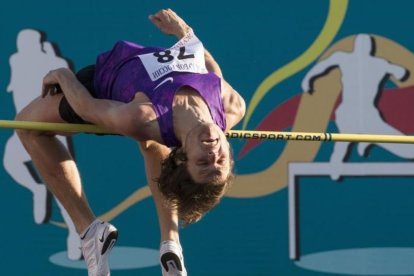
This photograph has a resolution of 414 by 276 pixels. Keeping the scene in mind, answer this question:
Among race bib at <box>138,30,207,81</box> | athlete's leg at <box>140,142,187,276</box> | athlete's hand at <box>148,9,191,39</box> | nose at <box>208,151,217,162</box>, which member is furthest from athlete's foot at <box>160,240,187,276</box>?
athlete's hand at <box>148,9,191,39</box>

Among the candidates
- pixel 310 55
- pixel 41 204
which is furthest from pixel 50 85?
pixel 310 55

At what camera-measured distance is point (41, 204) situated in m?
7.26

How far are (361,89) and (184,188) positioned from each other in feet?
7.36

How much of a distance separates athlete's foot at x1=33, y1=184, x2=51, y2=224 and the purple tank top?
5.39ft

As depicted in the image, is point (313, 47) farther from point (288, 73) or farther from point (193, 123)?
point (193, 123)

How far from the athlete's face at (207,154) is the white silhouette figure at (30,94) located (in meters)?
2.09

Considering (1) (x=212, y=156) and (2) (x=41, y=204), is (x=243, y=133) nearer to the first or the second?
(1) (x=212, y=156)

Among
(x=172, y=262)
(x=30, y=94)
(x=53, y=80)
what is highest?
(x=30, y=94)

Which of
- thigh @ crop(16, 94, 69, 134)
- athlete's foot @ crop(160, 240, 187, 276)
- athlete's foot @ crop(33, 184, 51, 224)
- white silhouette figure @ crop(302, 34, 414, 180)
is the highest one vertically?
white silhouette figure @ crop(302, 34, 414, 180)

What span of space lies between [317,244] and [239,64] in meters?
1.16

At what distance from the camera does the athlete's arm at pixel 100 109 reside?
5285 millimetres

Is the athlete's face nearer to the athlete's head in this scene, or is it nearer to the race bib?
the athlete's head

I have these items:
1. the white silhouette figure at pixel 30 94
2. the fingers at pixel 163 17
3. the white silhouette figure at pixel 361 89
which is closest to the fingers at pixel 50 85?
the fingers at pixel 163 17

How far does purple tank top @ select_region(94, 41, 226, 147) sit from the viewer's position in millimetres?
5320
